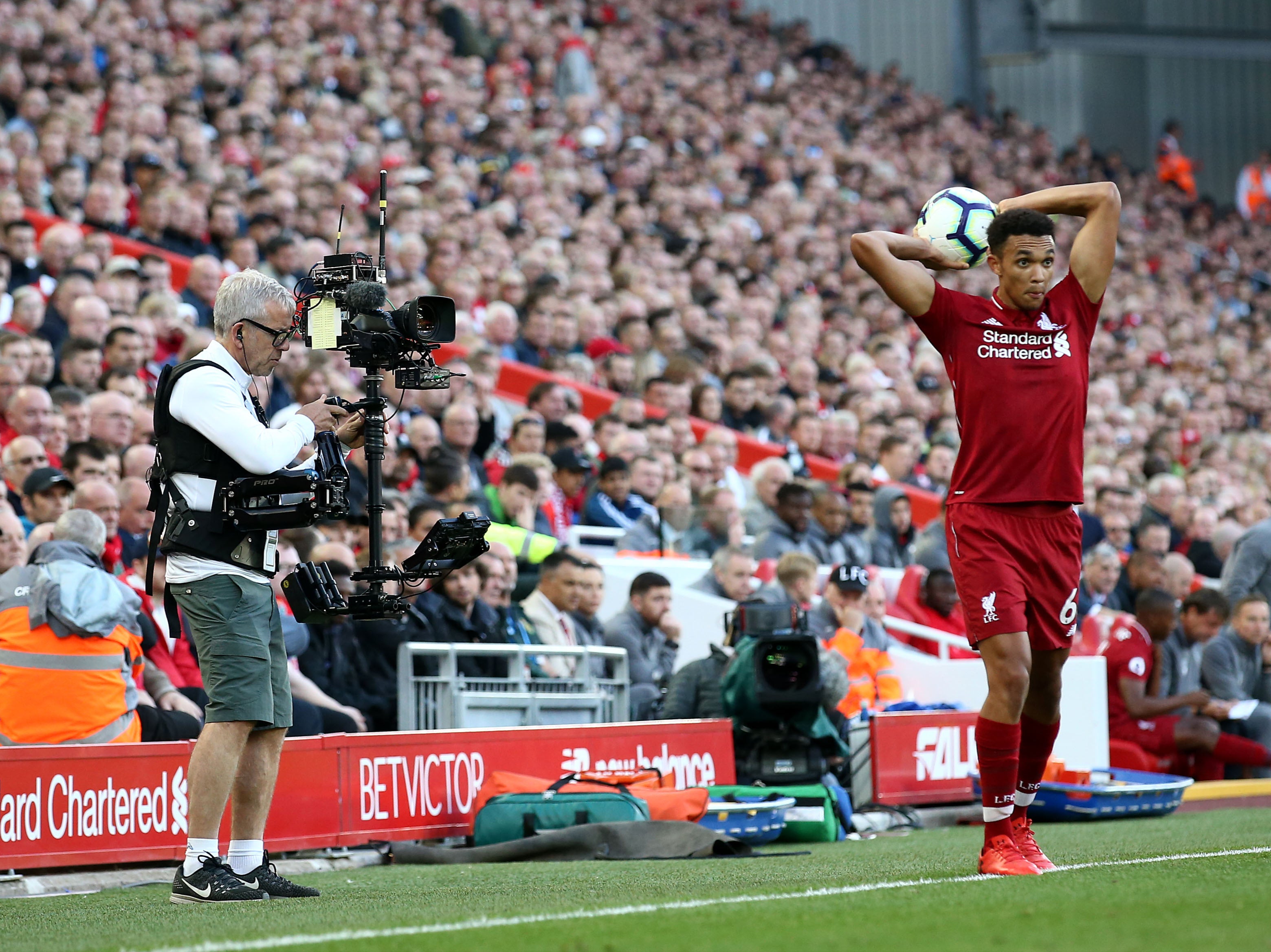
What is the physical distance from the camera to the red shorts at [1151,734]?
483 inches

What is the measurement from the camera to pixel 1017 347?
6.05 meters

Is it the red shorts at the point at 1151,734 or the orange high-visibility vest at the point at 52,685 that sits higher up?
the orange high-visibility vest at the point at 52,685

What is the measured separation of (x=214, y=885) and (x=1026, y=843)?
2.73 m

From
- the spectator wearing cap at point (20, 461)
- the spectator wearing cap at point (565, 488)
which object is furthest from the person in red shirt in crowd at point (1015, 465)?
the spectator wearing cap at point (565, 488)

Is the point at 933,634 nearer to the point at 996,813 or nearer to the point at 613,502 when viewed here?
the point at 613,502

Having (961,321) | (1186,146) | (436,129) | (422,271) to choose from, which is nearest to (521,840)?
(961,321)

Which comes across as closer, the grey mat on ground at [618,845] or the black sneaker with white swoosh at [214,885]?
the black sneaker with white swoosh at [214,885]

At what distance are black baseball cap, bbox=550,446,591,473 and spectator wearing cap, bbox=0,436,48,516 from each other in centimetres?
419

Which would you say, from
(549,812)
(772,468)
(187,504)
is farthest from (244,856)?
(772,468)

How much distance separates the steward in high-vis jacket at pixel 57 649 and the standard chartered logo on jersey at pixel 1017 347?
13.1 ft

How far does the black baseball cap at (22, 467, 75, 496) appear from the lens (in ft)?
29.5

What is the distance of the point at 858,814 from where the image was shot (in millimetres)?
10070

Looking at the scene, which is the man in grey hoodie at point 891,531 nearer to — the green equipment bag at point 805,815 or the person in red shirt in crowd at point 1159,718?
the person in red shirt in crowd at point 1159,718

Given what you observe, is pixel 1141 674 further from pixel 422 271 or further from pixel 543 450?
pixel 422 271
